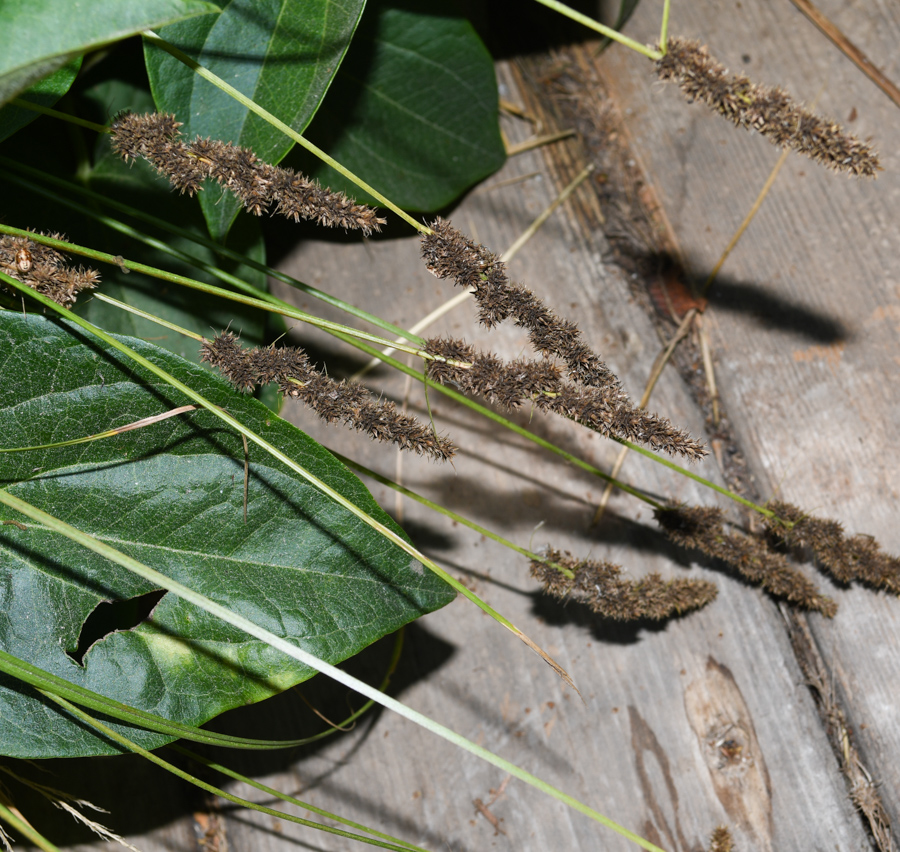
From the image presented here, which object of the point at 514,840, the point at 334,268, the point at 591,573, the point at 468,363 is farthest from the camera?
the point at 334,268

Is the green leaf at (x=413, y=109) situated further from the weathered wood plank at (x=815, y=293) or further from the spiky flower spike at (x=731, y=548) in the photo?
the spiky flower spike at (x=731, y=548)

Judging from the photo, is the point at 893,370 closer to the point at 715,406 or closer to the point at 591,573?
the point at 715,406

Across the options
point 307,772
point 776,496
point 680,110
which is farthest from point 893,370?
point 307,772

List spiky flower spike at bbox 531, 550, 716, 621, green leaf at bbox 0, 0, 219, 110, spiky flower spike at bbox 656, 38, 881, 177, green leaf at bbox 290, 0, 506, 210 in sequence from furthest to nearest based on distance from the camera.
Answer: green leaf at bbox 290, 0, 506, 210
spiky flower spike at bbox 531, 550, 716, 621
spiky flower spike at bbox 656, 38, 881, 177
green leaf at bbox 0, 0, 219, 110

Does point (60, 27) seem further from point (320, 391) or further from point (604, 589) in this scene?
point (604, 589)

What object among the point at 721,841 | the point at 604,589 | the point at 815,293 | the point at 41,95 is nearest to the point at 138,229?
the point at 41,95

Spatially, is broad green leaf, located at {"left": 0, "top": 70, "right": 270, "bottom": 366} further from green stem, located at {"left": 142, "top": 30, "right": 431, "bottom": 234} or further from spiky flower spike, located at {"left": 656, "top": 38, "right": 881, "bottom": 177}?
spiky flower spike, located at {"left": 656, "top": 38, "right": 881, "bottom": 177}

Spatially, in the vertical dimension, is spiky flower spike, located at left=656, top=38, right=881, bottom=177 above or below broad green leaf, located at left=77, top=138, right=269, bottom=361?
above

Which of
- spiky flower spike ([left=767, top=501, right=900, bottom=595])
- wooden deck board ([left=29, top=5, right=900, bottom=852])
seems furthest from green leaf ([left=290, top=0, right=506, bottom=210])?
spiky flower spike ([left=767, top=501, right=900, bottom=595])
